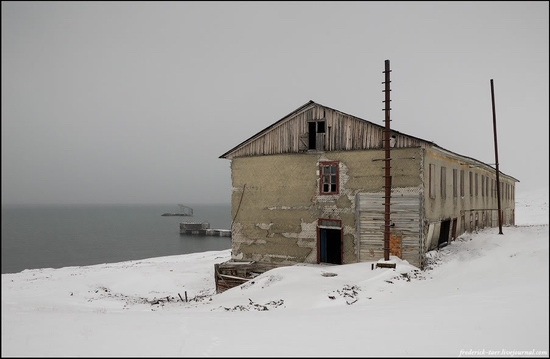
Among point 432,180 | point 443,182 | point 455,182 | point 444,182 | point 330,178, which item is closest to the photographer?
point 432,180

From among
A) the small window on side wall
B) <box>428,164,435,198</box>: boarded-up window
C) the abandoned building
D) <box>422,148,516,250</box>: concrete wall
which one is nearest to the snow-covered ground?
the abandoned building

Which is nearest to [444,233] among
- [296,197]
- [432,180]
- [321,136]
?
[432,180]

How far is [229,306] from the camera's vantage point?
49.7ft

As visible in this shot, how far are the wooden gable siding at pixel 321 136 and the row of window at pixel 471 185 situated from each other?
2.92 m

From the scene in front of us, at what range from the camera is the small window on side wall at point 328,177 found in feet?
68.7

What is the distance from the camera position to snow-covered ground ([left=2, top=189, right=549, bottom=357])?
7719mm

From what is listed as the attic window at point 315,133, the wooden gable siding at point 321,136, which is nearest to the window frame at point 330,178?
the wooden gable siding at point 321,136

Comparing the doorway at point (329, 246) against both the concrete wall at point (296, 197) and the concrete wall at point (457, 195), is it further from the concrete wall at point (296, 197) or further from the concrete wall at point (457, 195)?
the concrete wall at point (457, 195)

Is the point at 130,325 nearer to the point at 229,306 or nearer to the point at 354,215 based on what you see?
the point at 229,306

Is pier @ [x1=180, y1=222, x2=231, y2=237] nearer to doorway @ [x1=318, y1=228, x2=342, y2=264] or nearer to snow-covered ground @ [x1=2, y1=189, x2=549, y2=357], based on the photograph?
doorway @ [x1=318, y1=228, x2=342, y2=264]

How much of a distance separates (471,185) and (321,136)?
14.9m

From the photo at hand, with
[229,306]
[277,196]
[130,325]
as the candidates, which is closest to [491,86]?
[277,196]

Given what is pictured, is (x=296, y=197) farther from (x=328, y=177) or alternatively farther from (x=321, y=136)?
(x=321, y=136)

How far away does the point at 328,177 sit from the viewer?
→ 21.2 meters
